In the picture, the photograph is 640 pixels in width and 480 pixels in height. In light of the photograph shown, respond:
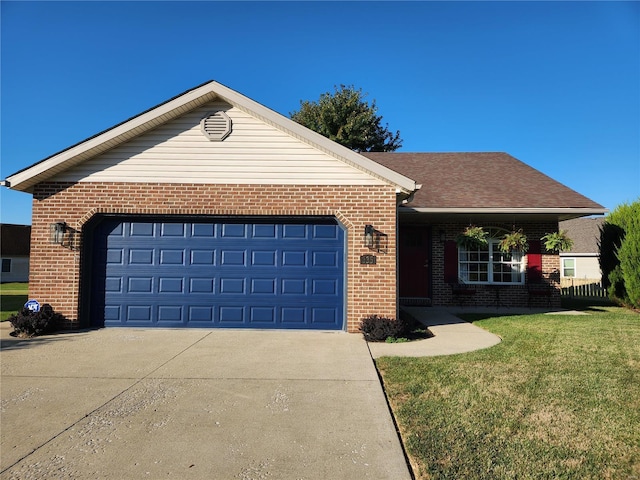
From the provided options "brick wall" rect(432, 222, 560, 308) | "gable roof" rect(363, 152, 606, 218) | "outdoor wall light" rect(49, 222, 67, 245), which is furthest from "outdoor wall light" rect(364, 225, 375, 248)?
"outdoor wall light" rect(49, 222, 67, 245)

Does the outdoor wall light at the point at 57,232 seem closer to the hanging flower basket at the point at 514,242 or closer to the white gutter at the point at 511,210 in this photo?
the white gutter at the point at 511,210

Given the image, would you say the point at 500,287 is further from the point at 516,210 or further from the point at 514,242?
the point at 516,210

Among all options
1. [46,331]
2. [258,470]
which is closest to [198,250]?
[46,331]

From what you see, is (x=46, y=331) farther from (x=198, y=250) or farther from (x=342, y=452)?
(x=342, y=452)

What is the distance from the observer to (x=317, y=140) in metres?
8.25

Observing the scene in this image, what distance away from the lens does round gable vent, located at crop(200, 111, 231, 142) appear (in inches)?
332

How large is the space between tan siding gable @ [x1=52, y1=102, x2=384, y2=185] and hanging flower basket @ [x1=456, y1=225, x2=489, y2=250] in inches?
177

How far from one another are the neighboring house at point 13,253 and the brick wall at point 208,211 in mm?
34745

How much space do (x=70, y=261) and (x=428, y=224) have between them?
10080 millimetres

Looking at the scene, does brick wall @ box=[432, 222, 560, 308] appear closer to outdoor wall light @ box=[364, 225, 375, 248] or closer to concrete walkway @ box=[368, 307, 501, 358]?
concrete walkway @ box=[368, 307, 501, 358]

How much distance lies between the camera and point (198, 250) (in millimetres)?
8523

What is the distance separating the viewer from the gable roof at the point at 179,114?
7980 mm

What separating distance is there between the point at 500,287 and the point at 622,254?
400 cm

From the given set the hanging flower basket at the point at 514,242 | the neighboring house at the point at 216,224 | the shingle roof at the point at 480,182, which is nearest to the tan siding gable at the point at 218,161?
the neighboring house at the point at 216,224
